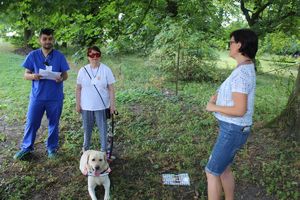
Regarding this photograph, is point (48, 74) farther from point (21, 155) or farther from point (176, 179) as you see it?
point (176, 179)

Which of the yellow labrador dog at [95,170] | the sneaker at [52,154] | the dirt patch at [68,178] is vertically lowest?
the dirt patch at [68,178]

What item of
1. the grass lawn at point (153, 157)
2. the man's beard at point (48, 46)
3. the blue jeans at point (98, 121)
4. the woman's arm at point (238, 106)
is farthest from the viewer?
the man's beard at point (48, 46)

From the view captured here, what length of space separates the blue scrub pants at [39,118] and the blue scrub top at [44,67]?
0.10m

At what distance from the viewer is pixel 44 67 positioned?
16.6ft

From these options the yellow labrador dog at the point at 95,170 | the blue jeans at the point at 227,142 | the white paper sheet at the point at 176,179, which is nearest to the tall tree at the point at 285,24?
the white paper sheet at the point at 176,179

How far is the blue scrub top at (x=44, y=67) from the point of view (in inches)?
200

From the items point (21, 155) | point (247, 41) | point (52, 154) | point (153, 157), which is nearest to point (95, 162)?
point (153, 157)

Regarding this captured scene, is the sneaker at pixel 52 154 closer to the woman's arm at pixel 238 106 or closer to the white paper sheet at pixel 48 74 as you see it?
the white paper sheet at pixel 48 74

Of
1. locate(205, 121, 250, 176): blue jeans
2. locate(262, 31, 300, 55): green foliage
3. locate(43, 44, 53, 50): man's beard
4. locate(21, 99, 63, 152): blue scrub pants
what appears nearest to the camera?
locate(205, 121, 250, 176): blue jeans

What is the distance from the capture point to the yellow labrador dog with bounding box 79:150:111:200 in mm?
4074

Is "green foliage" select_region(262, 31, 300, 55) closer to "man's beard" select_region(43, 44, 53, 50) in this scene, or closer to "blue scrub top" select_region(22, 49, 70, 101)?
"blue scrub top" select_region(22, 49, 70, 101)

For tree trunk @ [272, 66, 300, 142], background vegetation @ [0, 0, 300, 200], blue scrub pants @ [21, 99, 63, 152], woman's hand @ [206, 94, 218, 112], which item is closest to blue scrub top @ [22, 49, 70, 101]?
blue scrub pants @ [21, 99, 63, 152]

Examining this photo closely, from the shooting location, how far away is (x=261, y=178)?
4531 millimetres

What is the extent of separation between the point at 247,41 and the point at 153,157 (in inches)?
111
